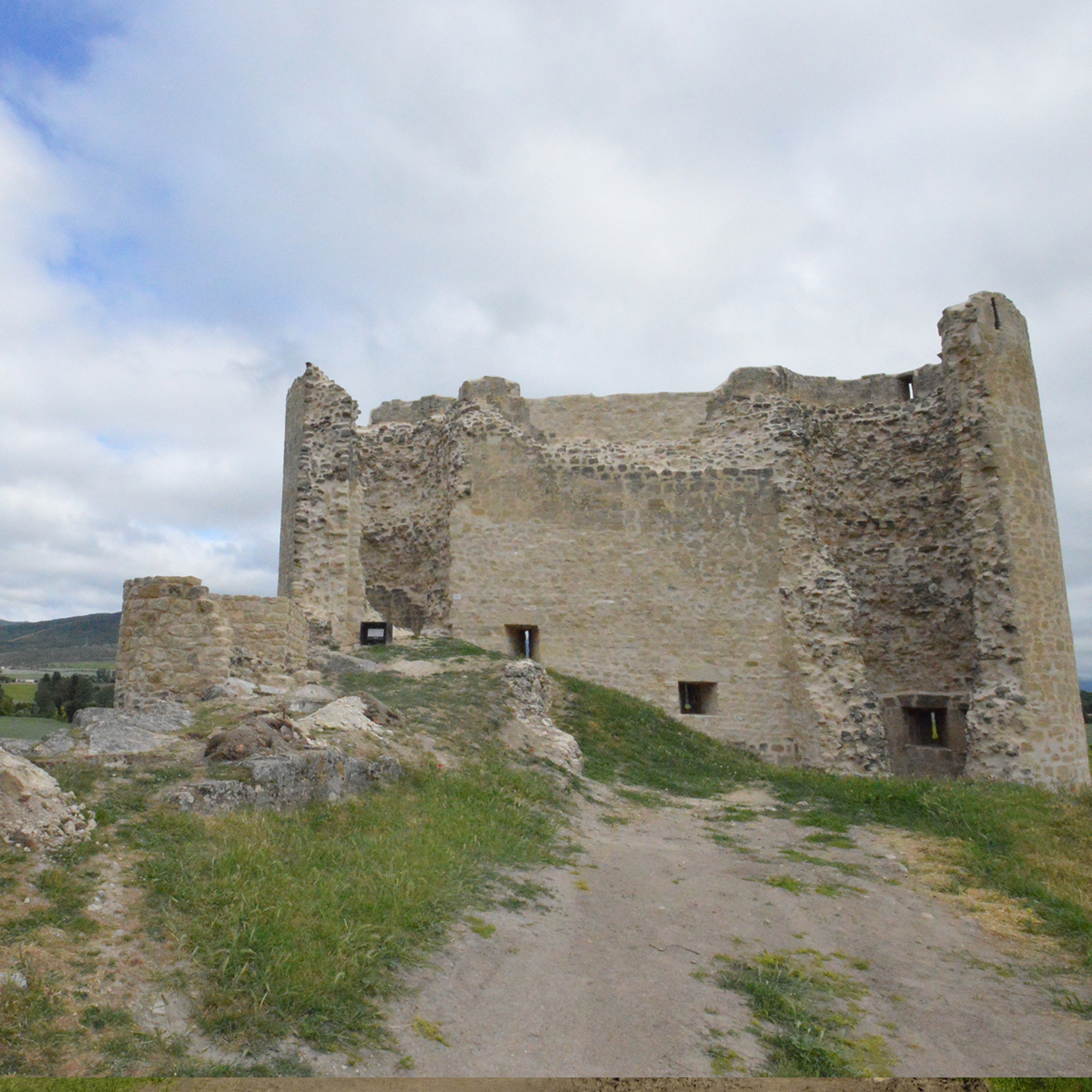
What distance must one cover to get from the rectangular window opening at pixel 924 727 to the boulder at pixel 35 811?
15681mm

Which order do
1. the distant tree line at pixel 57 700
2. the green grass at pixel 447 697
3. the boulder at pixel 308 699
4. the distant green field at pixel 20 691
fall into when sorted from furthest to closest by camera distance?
the distant green field at pixel 20 691
the distant tree line at pixel 57 700
the green grass at pixel 447 697
the boulder at pixel 308 699

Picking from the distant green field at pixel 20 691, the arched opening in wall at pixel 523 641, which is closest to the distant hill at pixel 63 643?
the distant green field at pixel 20 691

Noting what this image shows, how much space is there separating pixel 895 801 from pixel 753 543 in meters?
6.63

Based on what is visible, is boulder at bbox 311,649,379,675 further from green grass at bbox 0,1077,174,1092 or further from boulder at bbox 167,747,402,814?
green grass at bbox 0,1077,174,1092

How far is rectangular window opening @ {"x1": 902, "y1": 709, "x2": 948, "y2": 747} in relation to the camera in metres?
16.7

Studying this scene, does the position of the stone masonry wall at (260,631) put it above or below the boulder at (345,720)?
above

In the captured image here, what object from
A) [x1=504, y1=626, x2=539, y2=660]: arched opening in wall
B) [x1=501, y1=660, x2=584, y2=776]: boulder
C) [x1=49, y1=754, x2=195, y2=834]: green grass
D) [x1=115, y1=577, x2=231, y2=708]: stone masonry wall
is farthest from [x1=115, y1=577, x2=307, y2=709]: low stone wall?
[x1=504, y1=626, x2=539, y2=660]: arched opening in wall

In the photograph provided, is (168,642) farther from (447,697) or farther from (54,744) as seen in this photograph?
(447,697)

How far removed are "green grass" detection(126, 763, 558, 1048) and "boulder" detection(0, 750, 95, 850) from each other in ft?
1.08

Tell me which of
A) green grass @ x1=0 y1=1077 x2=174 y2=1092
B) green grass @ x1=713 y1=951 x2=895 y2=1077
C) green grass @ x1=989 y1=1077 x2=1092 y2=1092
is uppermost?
green grass @ x1=0 y1=1077 x2=174 y2=1092

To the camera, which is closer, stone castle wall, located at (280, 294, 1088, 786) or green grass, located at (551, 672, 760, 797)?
green grass, located at (551, 672, 760, 797)

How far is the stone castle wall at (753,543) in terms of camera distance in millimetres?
14562

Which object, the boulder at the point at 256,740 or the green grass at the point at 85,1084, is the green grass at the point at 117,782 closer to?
the boulder at the point at 256,740

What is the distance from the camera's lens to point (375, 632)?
54.7 feet
